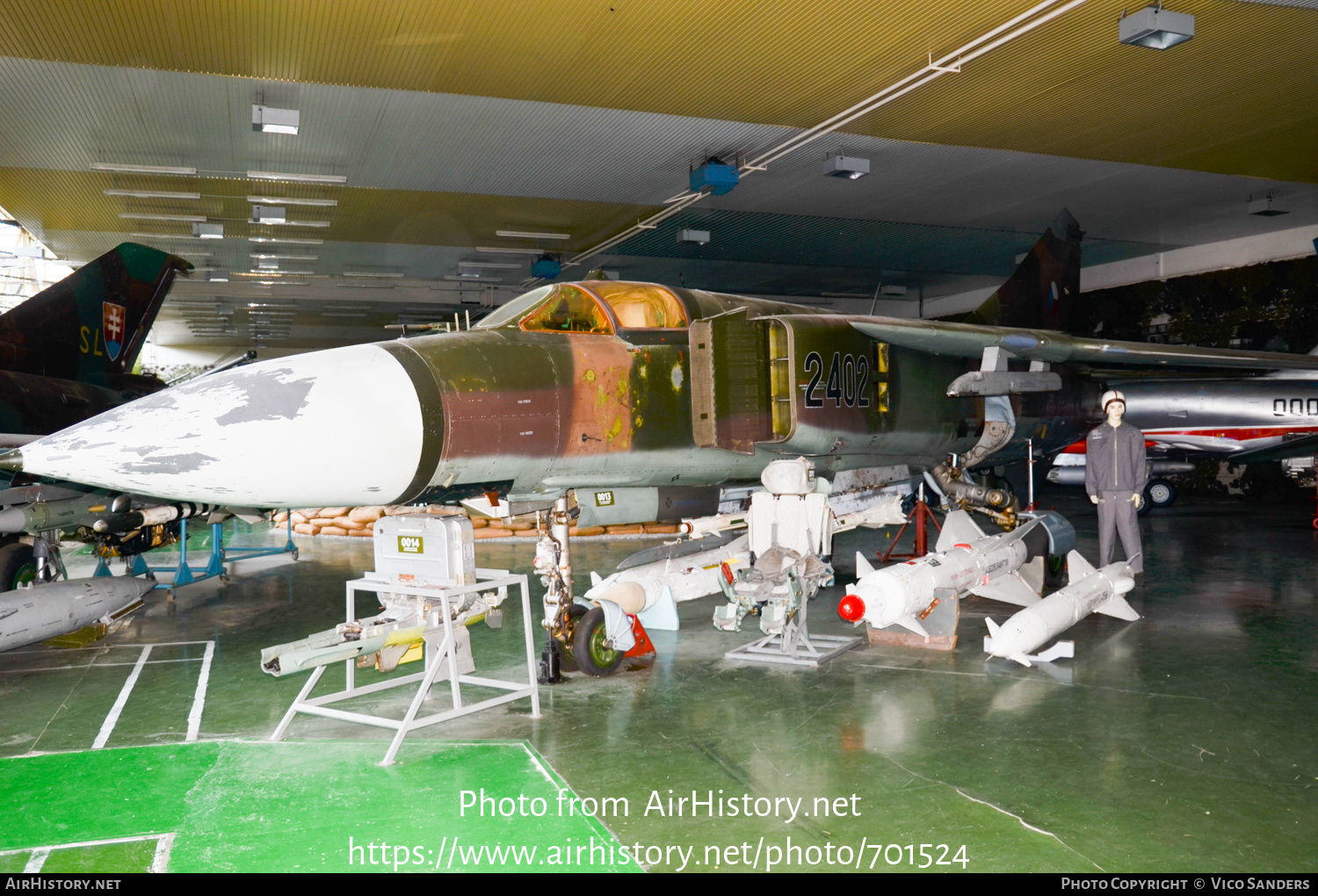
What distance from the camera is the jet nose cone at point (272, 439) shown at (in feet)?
14.6

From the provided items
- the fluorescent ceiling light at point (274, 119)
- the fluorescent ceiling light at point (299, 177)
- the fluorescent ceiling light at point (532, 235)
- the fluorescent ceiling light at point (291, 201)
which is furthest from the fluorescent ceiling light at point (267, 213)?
the fluorescent ceiling light at point (274, 119)

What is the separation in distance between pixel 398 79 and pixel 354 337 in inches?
1049

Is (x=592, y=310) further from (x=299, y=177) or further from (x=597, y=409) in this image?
(x=299, y=177)

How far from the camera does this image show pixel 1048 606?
6.82 metres

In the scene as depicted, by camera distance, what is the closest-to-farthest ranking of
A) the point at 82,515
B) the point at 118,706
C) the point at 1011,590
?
the point at 118,706 → the point at 1011,590 → the point at 82,515

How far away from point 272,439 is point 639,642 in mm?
3284

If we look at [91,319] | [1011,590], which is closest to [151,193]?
[91,319]

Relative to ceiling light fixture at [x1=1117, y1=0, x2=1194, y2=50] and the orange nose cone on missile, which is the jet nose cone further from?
ceiling light fixture at [x1=1117, y1=0, x2=1194, y2=50]

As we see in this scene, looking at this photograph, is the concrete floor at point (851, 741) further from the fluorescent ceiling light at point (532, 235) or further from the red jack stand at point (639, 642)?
the fluorescent ceiling light at point (532, 235)

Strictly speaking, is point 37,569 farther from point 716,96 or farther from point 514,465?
point 716,96

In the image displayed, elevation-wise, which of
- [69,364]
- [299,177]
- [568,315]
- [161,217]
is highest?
[161,217]

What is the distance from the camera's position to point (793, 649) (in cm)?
684

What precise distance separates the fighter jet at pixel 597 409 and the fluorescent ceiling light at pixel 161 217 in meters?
11.6
